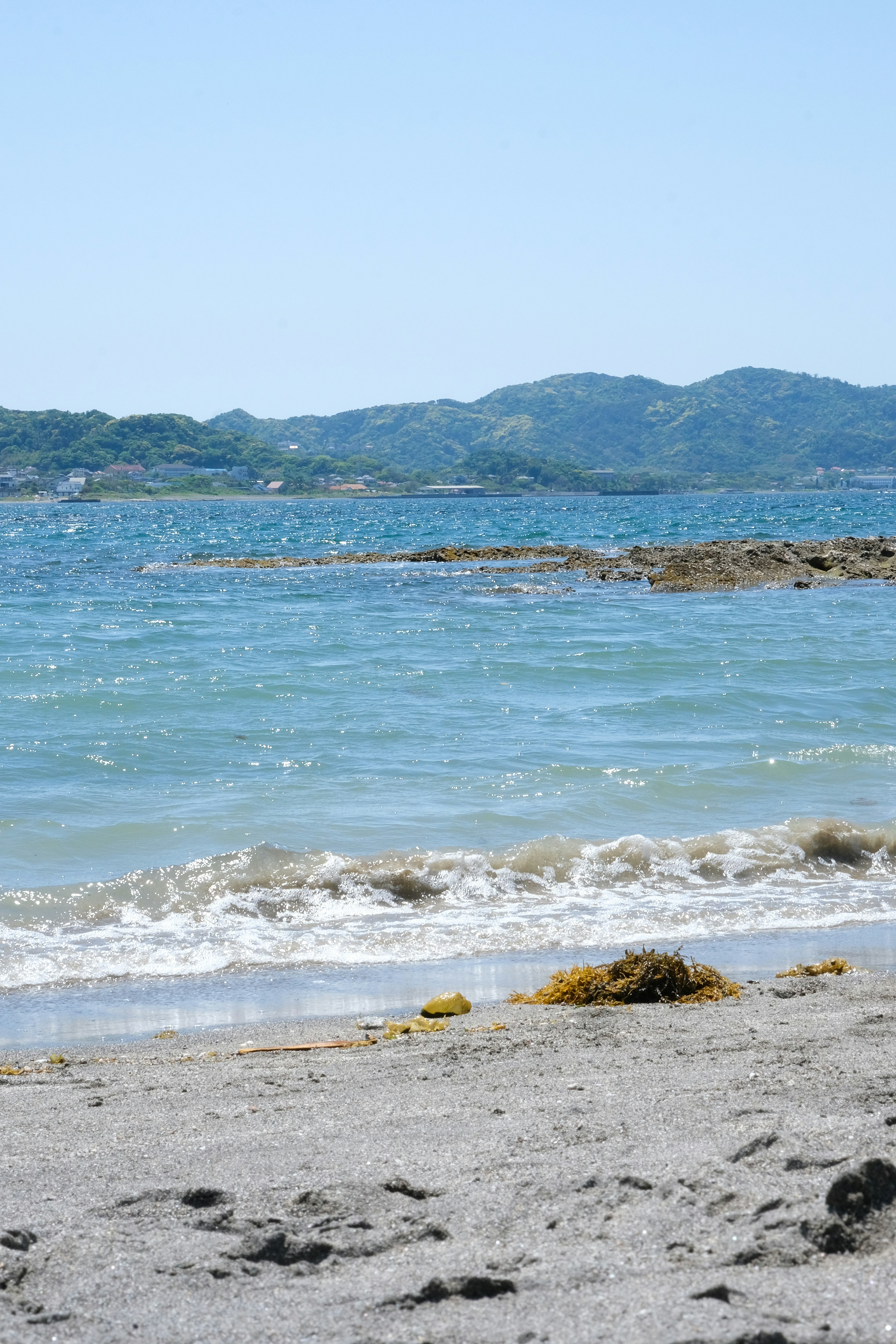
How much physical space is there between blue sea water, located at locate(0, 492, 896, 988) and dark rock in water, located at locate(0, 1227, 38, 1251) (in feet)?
11.8

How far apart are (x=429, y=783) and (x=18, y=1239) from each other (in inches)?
302

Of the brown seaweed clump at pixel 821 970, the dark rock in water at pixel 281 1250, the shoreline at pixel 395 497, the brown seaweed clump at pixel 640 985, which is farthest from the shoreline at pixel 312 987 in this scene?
the shoreline at pixel 395 497

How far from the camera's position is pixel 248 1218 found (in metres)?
2.84

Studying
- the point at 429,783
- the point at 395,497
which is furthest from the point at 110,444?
the point at 429,783

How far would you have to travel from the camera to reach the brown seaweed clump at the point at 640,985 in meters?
5.47

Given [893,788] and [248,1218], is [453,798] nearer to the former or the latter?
[893,788]

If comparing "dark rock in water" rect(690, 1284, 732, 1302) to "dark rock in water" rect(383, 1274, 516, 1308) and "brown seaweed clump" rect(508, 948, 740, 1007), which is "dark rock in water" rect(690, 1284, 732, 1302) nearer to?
"dark rock in water" rect(383, 1274, 516, 1308)

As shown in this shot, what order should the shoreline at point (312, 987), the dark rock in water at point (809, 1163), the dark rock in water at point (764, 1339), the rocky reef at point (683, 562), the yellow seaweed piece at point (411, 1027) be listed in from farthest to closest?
the rocky reef at point (683, 562)
the shoreline at point (312, 987)
the yellow seaweed piece at point (411, 1027)
the dark rock in water at point (809, 1163)
the dark rock in water at point (764, 1339)

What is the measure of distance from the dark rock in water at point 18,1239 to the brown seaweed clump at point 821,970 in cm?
422

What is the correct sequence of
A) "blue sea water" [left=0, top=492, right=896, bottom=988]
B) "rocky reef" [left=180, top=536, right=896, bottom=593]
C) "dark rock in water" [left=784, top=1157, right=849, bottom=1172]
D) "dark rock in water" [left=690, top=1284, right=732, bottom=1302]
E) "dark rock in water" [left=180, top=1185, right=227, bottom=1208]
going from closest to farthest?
1. "dark rock in water" [left=690, top=1284, right=732, bottom=1302]
2. "dark rock in water" [left=784, top=1157, right=849, bottom=1172]
3. "dark rock in water" [left=180, top=1185, right=227, bottom=1208]
4. "blue sea water" [left=0, top=492, right=896, bottom=988]
5. "rocky reef" [left=180, top=536, right=896, bottom=593]

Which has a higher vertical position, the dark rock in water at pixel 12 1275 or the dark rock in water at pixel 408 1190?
the dark rock in water at pixel 12 1275

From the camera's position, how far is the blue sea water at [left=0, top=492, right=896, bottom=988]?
7.23 m

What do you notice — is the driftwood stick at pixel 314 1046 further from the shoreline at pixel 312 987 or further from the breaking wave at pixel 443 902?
the breaking wave at pixel 443 902

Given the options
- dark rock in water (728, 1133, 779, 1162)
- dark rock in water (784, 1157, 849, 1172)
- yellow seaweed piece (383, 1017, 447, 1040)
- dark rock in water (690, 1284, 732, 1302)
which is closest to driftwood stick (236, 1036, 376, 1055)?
yellow seaweed piece (383, 1017, 447, 1040)
